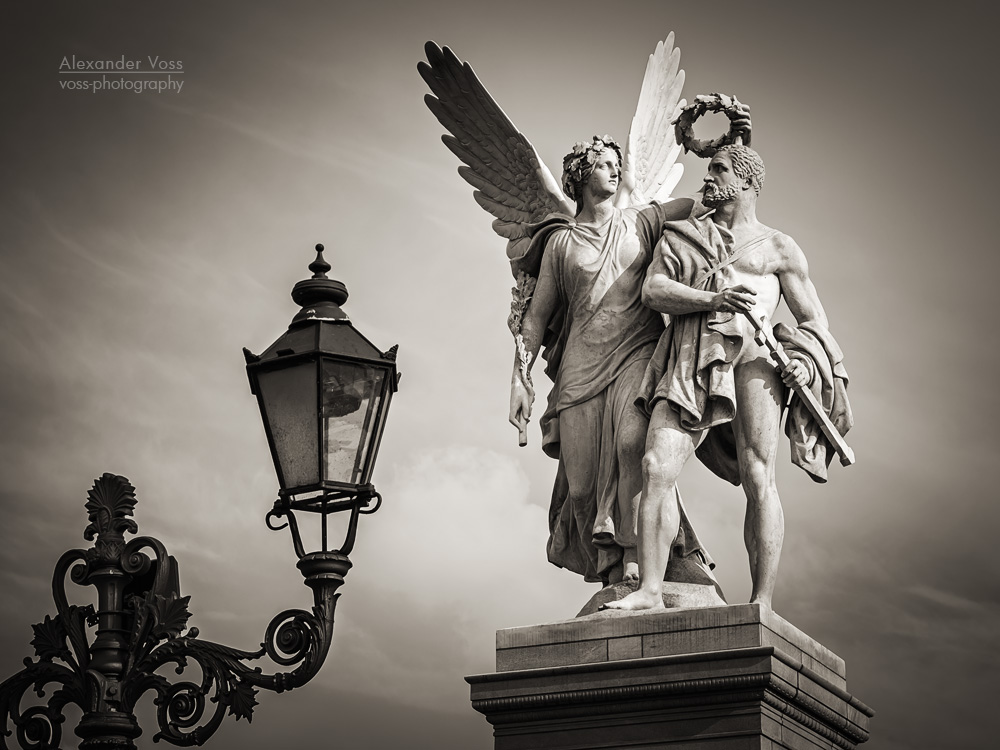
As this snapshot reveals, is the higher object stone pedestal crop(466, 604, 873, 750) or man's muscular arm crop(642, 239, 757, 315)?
man's muscular arm crop(642, 239, 757, 315)

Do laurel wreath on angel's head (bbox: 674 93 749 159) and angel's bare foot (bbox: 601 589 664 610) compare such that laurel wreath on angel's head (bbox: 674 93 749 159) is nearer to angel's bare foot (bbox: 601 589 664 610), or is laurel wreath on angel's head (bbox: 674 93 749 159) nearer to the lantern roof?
angel's bare foot (bbox: 601 589 664 610)

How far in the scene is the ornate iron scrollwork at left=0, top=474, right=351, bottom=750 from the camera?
6.85 metres

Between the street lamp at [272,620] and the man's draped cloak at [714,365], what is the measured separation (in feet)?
8.30

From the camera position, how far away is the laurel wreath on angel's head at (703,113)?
9805 millimetres

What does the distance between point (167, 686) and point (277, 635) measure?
505 mm

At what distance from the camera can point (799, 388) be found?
9328 millimetres

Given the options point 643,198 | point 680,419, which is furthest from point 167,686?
point 643,198

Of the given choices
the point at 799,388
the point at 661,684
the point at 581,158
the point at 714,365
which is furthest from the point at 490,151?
the point at 661,684

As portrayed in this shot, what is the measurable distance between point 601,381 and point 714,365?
2.60ft

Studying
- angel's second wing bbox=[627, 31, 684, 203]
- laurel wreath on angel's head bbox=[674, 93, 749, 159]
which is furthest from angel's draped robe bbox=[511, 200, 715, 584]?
angel's second wing bbox=[627, 31, 684, 203]

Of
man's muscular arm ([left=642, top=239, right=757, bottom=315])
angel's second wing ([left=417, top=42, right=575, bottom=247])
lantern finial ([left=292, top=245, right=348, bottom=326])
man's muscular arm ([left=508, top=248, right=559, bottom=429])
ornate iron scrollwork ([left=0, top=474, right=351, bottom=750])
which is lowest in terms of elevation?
ornate iron scrollwork ([left=0, top=474, right=351, bottom=750])

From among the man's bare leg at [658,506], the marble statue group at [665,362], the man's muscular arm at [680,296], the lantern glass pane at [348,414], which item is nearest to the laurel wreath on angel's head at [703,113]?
the marble statue group at [665,362]

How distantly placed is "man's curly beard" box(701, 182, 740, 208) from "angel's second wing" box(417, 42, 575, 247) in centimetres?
139

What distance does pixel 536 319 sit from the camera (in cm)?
1023
